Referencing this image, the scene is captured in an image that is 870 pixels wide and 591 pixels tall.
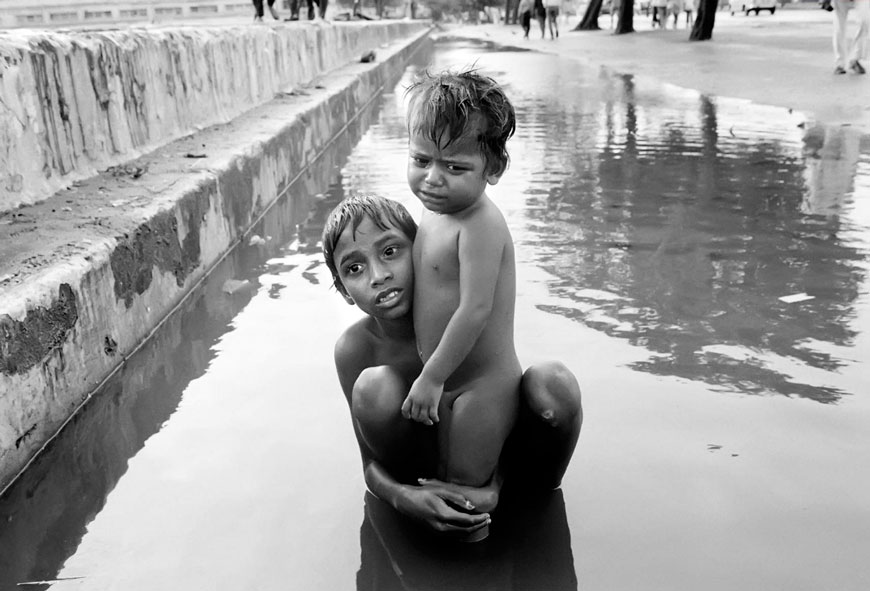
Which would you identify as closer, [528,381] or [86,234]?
[528,381]

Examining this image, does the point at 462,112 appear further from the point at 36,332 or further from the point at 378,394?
the point at 36,332

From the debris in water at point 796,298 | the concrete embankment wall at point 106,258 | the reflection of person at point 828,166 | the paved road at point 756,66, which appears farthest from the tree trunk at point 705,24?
the debris in water at point 796,298

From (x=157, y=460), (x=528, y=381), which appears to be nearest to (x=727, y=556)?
(x=528, y=381)

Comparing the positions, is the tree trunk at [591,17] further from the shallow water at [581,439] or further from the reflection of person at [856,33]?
the shallow water at [581,439]

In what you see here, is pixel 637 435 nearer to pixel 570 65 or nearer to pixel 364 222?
pixel 364 222

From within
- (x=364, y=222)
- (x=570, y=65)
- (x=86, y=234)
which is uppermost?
(x=364, y=222)

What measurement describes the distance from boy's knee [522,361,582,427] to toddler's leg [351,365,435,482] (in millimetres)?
242

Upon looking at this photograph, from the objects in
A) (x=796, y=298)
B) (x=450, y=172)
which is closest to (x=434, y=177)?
(x=450, y=172)

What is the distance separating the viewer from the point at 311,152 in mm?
7121

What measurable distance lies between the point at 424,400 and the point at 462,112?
59 cm

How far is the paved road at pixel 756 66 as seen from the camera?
947cm

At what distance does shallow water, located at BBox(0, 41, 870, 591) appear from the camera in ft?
6.05

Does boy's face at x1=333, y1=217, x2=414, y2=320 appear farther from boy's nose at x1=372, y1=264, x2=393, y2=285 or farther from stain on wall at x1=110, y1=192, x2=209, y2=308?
stain on wall at x1=110, y1=192, x2=209, y2=308

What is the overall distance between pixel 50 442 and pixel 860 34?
12134 millimetres
